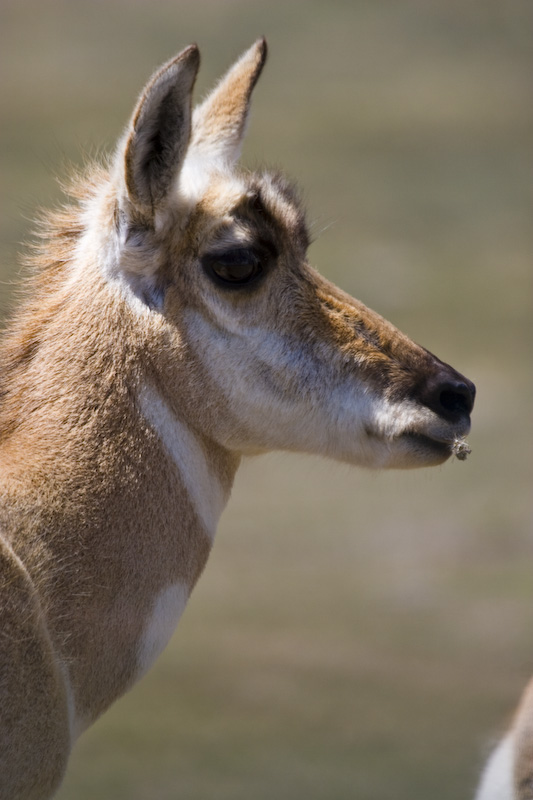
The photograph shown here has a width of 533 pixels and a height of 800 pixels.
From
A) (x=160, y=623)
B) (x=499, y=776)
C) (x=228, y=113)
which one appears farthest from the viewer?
(x=499, y=776)

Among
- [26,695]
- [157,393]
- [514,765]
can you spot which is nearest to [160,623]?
[26,695]

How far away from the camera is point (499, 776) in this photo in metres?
5.42

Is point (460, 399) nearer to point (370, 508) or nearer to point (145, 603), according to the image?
point (145, 603)

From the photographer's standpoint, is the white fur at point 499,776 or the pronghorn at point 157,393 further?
the white fur at point 499,776

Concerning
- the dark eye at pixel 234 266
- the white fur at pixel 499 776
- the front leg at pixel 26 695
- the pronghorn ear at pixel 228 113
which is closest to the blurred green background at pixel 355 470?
the pronghorn ear at pixel 228 113

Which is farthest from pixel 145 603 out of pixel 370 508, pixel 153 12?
pixel 153 12

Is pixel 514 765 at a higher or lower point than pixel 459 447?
lower

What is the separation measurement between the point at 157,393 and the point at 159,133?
101 cm

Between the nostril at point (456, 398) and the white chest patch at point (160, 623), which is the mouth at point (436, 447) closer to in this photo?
the nostril at point (456, 398)

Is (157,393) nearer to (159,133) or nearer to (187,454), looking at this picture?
(187,454)

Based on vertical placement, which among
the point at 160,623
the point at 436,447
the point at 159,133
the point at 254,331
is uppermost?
the point at 159,133

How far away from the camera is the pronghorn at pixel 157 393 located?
4.15 meters

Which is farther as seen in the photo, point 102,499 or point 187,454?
point 187,454

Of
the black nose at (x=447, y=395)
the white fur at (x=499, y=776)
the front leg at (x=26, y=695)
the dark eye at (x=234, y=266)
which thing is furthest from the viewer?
the white fur at (x=499, y=776)
